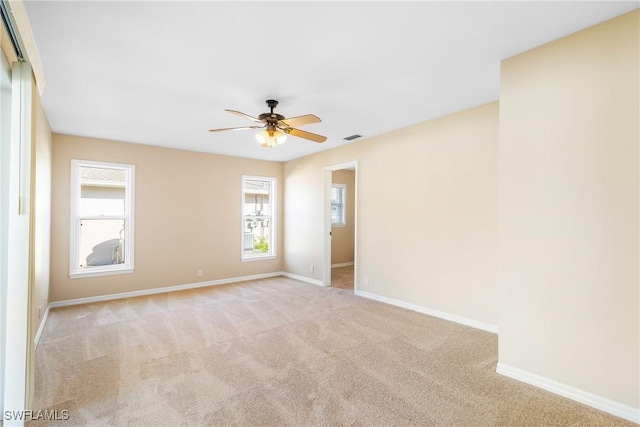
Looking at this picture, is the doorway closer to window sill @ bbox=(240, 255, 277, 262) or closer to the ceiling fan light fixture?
window sill @ bbox=(240, 255, 277, 262)

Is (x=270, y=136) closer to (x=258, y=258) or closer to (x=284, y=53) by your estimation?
(x=284, y=53)

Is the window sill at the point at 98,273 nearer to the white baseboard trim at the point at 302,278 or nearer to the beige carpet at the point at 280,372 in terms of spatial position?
the beige carpet at the point at 280,372

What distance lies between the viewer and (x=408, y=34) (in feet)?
6.98

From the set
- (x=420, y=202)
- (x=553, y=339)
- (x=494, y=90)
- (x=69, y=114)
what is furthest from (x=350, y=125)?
(x=69, y=114)

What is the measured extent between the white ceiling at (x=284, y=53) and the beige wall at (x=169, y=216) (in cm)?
115

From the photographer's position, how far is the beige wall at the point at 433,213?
11.5ft

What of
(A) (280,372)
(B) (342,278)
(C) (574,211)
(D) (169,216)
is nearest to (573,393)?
(C) (574,211)

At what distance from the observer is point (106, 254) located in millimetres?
5012

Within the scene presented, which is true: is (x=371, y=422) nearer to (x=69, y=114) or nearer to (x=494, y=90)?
(x=494, y=90)

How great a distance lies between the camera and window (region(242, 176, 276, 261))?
256 inches

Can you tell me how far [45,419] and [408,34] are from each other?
11.7 feet

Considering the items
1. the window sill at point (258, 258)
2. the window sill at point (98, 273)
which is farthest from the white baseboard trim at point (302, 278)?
the window sill at point (98, 273)

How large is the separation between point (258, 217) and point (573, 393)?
564cm

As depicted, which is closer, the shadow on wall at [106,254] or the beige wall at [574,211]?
the beige wall at [574,211]
